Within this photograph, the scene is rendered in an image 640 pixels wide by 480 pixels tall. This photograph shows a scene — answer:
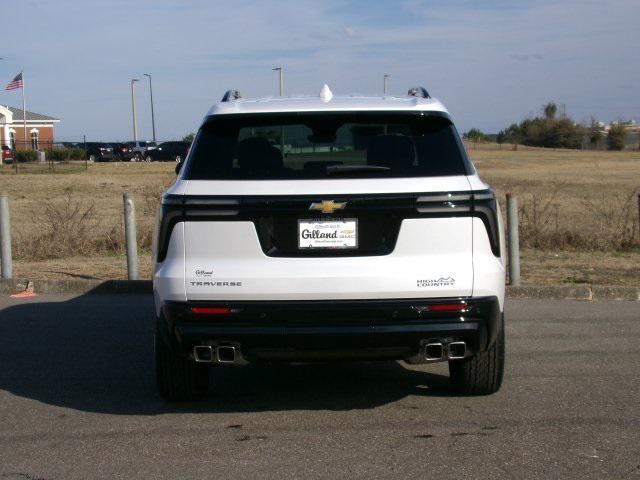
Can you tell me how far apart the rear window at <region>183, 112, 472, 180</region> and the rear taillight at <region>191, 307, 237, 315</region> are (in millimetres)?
737

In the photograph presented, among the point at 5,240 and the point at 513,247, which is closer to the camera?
the point at 513,247

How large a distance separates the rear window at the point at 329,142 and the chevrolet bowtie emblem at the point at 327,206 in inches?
7.6

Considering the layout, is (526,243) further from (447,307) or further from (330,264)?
(330,264)

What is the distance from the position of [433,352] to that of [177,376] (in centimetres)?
162

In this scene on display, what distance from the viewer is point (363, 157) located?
6.31 metres

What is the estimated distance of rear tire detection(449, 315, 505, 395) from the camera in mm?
6172

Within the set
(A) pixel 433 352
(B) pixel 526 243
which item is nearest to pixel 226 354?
(A) pixel 433 352

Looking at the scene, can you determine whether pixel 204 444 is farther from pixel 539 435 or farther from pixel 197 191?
pixel 539 435

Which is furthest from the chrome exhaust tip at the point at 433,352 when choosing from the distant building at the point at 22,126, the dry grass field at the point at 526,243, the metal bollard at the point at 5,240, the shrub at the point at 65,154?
the distant building at the point at 22,126

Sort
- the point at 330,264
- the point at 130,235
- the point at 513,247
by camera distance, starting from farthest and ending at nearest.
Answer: the point at 130,235 < the point at 513,247 < the point at 330,264

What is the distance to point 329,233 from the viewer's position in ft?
17.9

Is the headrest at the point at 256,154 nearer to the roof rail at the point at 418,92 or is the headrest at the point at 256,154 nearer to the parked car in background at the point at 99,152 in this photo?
the roof rail at the point at 418,92

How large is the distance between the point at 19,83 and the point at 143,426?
193 feet

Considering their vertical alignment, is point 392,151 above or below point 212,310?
above
